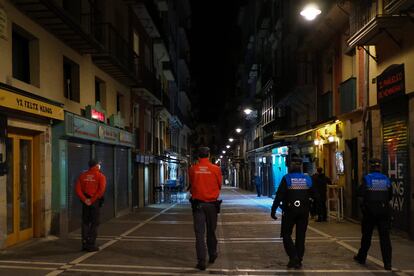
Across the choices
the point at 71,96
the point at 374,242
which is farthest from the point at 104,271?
the point at 71,96

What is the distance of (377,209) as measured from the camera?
29.8 ft

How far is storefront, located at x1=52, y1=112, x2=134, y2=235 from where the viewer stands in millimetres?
13188

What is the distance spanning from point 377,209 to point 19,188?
730 centimetres

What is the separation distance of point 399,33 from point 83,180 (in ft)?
27.1

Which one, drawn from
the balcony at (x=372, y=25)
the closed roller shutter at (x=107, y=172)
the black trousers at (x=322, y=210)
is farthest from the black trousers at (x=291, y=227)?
the closed roller shutter at (x=107, y=172)

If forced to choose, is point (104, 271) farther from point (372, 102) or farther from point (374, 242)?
point (372, 102)

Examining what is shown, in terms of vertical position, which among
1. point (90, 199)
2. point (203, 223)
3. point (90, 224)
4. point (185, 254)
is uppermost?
point (90, 199)

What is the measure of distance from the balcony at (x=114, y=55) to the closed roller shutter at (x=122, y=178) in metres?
2.79

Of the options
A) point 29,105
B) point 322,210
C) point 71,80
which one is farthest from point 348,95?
point 29,105

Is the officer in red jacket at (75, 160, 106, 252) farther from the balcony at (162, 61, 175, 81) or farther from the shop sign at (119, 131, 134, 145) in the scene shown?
the balcony at (162, 61, 175, 81)

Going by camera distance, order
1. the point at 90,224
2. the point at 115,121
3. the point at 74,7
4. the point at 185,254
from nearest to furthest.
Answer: the point at 185,254 < the point at 90,224 < the point at 74,7 < the point at 115,121

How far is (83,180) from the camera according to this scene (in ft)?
36.6

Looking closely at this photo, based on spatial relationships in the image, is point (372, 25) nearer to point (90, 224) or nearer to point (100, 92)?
point (90, 224)

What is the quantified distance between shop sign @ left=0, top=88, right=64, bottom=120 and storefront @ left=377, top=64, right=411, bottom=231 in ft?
26.4
